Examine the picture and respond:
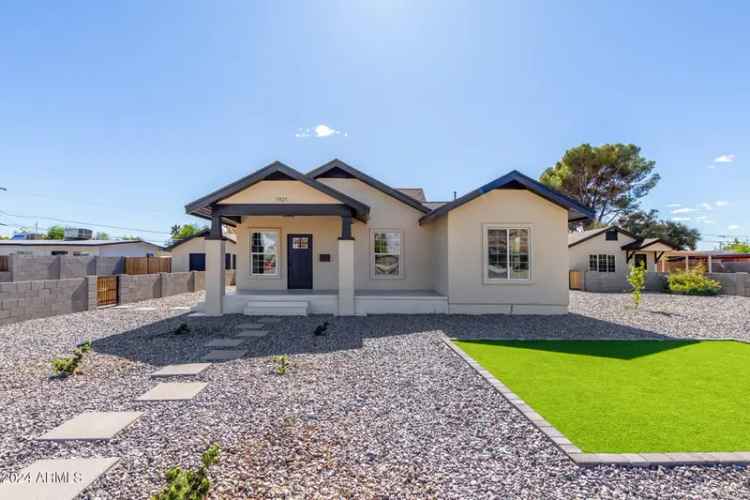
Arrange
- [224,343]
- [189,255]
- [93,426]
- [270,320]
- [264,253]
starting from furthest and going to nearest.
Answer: [189,255] < [264,253] < [270,320] < [224,343] < [93,426]

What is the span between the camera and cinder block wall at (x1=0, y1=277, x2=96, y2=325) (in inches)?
385

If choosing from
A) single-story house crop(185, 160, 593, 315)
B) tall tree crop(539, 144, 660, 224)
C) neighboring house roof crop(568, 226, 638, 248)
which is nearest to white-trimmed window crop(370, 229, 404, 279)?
single-story house crop(185, 160, 593, 315)

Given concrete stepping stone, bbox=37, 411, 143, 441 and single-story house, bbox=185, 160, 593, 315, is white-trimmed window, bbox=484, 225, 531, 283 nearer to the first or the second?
single-story house, bbox=185, 160, 593, 315

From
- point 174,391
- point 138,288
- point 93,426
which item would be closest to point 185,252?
point 138,288

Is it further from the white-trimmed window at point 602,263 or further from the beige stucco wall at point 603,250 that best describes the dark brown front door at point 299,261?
the white-trimmed window at point 602,263

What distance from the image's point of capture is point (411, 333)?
345 inches

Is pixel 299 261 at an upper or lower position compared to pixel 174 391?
upper

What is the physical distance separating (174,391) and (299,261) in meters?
9.13

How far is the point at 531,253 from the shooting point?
11.4 m

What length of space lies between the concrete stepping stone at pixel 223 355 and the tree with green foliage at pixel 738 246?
6557 cm

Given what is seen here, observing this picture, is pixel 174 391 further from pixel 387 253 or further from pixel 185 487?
pixel 387 253

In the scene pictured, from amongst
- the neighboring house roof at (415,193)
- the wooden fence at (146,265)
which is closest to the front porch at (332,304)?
the neighboring house roof at (415,193)

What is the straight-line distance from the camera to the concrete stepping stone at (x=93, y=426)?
11.5 feet

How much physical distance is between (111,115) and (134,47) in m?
7.52
